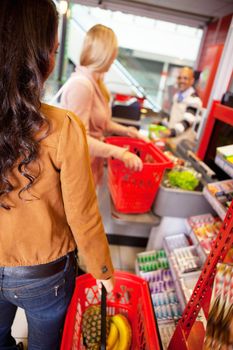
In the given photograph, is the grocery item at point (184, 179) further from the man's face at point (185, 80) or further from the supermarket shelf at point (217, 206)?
the man's face at point (185, 80)

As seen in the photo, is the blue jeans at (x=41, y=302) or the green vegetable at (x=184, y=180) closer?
the blue jeans at (x=41, y=302)

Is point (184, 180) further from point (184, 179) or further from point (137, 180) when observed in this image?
point (137, 180)

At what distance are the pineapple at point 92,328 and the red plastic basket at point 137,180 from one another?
71cm

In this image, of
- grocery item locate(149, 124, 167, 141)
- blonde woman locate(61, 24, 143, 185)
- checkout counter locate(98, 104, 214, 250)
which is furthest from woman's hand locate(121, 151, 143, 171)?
grocery item locate(149, 124, 167, 141)

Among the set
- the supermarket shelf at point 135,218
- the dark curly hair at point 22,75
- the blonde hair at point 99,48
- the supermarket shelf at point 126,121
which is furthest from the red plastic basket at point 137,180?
the supermarket shelf at point 126,121

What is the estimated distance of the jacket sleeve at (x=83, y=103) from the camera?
1502mm

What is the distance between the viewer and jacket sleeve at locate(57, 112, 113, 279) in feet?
2.54

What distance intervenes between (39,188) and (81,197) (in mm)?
136

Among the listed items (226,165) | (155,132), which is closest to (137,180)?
(226,165)

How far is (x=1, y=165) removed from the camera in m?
0.72

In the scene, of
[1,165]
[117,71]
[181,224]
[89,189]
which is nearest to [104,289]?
[89,189]

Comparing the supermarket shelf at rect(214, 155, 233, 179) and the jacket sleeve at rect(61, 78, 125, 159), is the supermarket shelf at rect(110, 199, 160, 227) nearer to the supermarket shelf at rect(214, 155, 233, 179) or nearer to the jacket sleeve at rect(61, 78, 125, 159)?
the jacket sleeve at rect(61, 78, 125, 159)

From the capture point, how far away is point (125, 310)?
1510 mm

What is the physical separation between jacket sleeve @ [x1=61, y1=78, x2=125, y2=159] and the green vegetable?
1.84 ft
